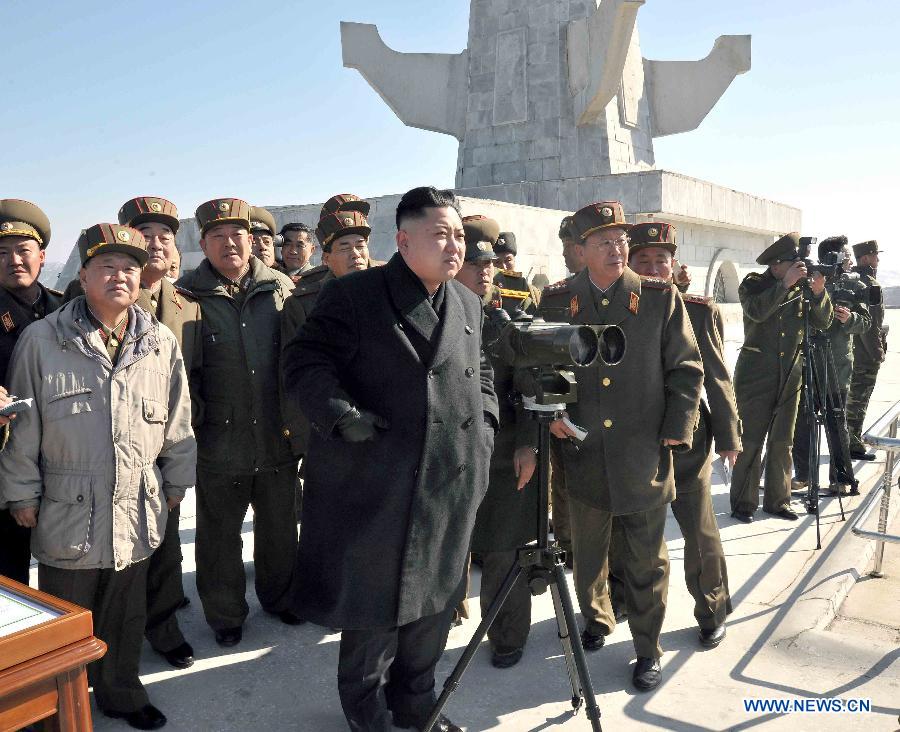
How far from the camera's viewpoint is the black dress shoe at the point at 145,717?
288cm

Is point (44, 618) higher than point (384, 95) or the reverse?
the reverse

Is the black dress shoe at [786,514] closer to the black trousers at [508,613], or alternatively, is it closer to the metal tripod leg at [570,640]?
the black trousers at [508,613]

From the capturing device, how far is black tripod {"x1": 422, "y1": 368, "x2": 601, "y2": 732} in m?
2.47

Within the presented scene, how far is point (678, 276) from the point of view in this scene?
5.45 metres

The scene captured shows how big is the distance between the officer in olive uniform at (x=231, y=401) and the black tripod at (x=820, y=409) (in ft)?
11.9

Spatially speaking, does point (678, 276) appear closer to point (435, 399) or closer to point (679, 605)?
point (679, 605)

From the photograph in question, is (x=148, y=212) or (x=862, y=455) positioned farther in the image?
(x=862, y=455)

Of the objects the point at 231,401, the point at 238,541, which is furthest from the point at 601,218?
the point at 238,541

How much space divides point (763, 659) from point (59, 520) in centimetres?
305

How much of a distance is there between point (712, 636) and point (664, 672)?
0.40 metres

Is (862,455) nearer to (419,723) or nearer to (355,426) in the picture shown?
(419,723)

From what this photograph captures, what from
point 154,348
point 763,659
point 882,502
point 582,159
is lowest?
point 763,659

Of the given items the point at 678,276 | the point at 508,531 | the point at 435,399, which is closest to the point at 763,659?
the point at 508,531

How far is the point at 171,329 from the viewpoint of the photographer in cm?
334
